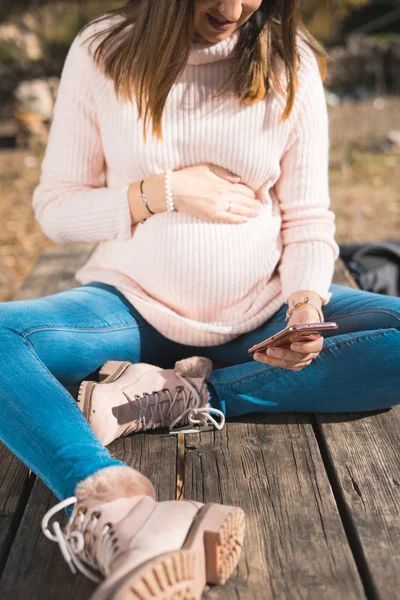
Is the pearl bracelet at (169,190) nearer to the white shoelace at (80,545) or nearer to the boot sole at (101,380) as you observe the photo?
the boot sole at (101,380)

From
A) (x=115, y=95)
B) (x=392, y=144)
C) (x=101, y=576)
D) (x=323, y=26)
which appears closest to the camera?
(x=101, y=576)

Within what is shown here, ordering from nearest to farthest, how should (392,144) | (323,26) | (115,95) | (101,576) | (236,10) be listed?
(101,576), (236,10), (115,95), (392,144), (323,26)

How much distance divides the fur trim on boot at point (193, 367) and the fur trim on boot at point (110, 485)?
577 mm

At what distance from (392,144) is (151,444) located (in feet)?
19.8

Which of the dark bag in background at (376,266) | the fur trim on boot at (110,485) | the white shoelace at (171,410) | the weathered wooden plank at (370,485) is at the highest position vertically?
the fur trim on boot at (110,485)

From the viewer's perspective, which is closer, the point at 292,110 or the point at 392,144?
the point at 292,110

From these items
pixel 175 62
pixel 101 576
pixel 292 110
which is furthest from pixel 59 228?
pixel 101 576

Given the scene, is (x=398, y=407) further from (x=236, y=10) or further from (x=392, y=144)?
(x=392, y=144)

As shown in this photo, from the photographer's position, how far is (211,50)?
2131 millimetres

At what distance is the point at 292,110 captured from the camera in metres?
2.23

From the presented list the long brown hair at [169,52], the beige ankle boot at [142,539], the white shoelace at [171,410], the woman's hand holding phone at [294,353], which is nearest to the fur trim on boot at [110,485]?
the beige ankle boot at [142,539]

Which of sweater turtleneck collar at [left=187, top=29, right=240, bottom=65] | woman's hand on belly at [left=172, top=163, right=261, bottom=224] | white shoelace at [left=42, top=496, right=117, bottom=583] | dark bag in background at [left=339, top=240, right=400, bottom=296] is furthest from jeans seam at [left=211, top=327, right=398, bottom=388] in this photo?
dark bag in background at [left=339, top=240, right=400, bottom=296]

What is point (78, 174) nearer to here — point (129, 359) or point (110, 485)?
point (129, 359)

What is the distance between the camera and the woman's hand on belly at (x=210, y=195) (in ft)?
7.00
